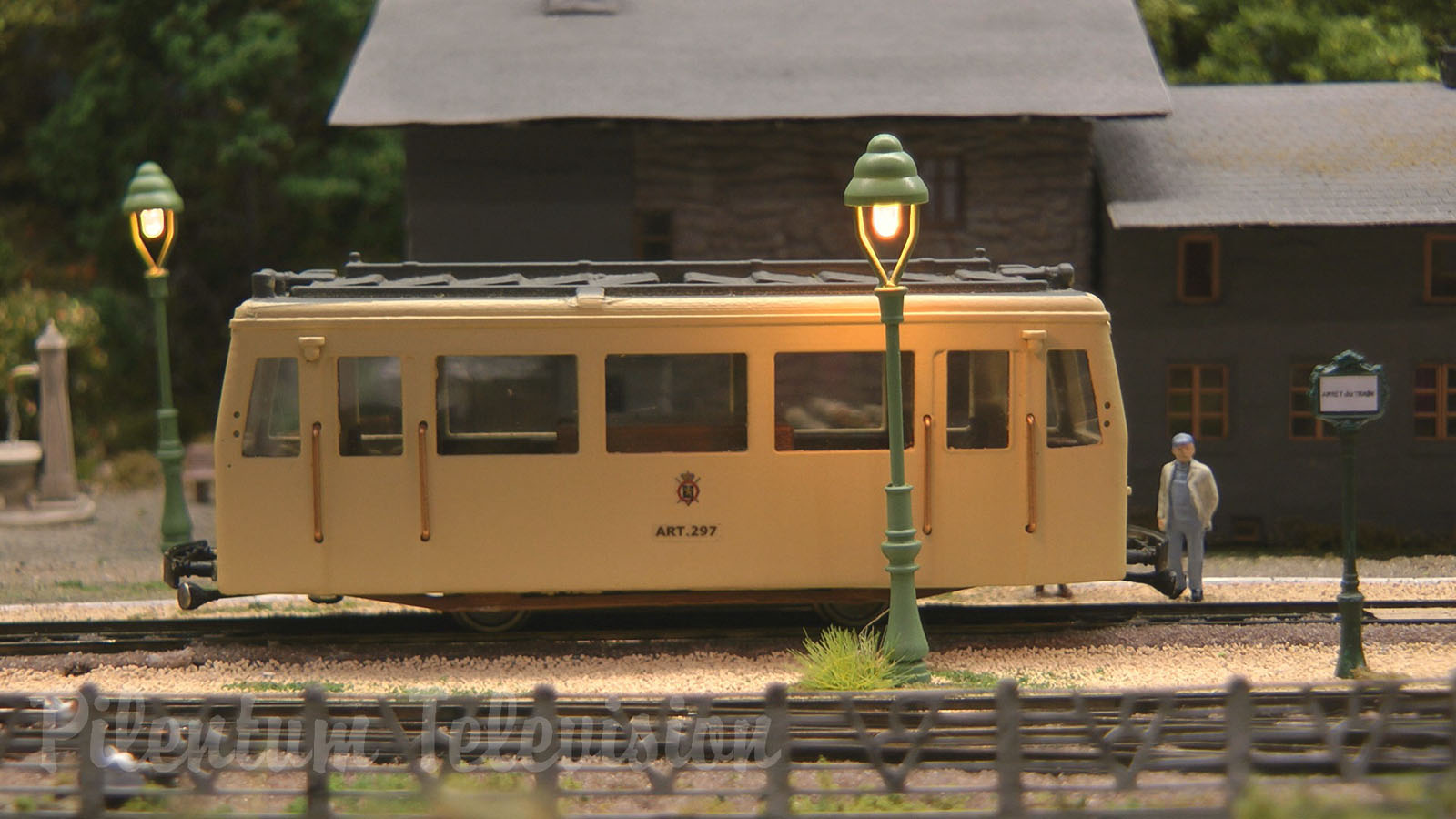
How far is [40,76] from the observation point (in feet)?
93.9

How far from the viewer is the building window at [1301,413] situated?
1867 cm

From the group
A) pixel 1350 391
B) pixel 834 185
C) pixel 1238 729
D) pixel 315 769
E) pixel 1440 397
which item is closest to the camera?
pixel 315 769

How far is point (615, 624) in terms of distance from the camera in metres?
13.8

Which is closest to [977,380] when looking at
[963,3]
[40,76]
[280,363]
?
[280,363]

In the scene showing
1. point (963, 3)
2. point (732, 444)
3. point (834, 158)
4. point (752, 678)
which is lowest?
point (752, 678)

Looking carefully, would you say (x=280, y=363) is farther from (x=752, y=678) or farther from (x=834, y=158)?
(x=834, y=158)

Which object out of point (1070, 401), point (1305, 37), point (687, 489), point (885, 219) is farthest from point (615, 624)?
point (1305, 37)

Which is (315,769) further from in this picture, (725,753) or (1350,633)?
(1350,633)

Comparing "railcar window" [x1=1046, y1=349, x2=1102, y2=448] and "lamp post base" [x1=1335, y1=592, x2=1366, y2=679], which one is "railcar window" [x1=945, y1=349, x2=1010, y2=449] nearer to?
"railcar window" [x1=1046, y1=349, x2=1102, y2=448]

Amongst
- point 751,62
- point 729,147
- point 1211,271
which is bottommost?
point 1211,271

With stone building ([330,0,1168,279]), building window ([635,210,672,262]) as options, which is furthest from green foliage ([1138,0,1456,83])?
building window ([635,210,672,262])

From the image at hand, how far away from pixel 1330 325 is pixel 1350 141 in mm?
2387

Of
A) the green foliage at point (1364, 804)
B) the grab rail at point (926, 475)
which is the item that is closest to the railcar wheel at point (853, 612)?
the grab rail at point (926, 475)

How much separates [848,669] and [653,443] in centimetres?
250
